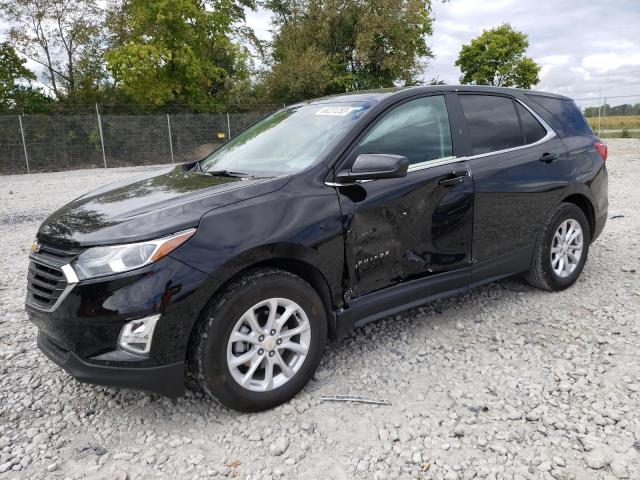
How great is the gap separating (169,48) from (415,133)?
2374cm

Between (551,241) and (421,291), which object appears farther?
(551,241)

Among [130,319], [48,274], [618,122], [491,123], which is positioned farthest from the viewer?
[618,122]

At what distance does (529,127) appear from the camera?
4.02 metres

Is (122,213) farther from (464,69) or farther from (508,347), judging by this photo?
(464,69)

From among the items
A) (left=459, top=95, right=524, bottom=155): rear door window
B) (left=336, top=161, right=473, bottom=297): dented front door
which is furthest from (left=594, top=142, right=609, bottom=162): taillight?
(left=336, top=161, right=473, bottom=297): dented front door

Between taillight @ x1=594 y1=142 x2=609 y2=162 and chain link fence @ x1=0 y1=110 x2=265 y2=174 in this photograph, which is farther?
chain link fence @ x1=0 y1=110 x2=265 y2=174

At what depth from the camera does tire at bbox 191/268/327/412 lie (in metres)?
2.43

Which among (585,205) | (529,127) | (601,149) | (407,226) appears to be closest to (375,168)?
(407,226)

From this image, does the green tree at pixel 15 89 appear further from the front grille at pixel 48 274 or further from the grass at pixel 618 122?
the grass at pixel 618 122

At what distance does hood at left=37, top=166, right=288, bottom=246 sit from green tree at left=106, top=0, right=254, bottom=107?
72.1 feet

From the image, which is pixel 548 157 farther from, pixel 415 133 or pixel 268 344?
pixel 268 344

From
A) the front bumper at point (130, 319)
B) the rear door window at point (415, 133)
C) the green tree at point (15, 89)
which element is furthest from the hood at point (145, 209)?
the green tree at point (15, 89)

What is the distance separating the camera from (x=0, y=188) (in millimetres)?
13430

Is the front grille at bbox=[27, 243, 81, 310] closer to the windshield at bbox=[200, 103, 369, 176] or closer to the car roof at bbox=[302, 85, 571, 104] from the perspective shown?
the windshield at bbox=[200, 103, 369, 176]
